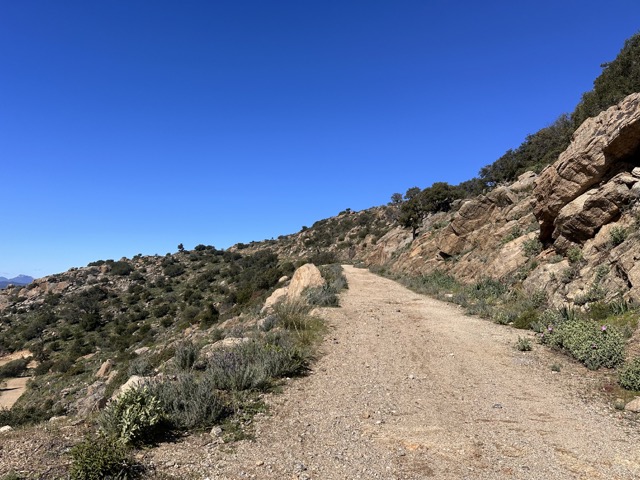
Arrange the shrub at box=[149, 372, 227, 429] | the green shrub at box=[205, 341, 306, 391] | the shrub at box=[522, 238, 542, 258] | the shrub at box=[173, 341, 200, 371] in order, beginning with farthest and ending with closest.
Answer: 1. the shrub at box=[522, 238, 542, 258]
2. the shrub at box=[173, 341, 200, 371]
3. the green shrub at box=[205, 341, 306, 391]
4. the shrub at box=[149, 372, 227, 429]

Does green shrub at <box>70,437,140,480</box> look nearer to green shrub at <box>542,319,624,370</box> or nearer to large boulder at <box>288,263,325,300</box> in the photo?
green shrub at <box>542,319,624,370</box>

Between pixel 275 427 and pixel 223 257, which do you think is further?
pixel 223 257

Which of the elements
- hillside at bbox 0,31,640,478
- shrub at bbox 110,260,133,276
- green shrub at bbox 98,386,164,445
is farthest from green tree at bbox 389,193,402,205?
green shrub at bbox 98,386,164,445

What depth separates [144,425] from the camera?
4680 millimetres

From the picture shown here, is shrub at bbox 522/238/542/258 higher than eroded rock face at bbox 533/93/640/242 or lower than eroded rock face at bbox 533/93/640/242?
lower

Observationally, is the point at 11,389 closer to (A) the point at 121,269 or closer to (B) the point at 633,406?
(B) the point at 633,406

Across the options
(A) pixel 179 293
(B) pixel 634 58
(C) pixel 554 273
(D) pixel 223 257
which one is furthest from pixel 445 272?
(D) pixel 223 257

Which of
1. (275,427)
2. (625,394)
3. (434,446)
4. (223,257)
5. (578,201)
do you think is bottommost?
(625,394)

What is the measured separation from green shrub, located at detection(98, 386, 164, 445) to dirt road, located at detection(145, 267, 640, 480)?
1.25 feet

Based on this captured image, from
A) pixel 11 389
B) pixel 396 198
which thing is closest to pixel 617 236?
pixel 11 389

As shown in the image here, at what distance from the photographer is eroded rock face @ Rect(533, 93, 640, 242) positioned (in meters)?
11.7

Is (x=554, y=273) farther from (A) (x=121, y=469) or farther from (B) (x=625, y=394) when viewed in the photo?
(A) (x=121, y=469)

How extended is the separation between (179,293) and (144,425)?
48923mm

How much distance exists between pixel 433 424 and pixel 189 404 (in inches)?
139
